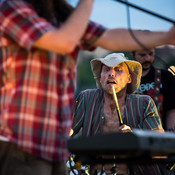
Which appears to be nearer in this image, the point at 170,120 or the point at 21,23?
the point at 21,23

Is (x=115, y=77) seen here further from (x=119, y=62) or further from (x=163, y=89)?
(x=163, y=89)

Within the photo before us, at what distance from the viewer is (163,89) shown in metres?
5.14

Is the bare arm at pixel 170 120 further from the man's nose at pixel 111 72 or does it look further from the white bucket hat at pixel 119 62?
the man's nose at pixel 111 72

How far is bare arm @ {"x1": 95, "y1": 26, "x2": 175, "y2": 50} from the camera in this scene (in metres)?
2.27

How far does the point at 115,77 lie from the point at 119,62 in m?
0.14

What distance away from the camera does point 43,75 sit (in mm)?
2113

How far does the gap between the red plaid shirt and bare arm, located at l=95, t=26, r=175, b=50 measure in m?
0.25

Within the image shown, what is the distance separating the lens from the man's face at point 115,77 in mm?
4168

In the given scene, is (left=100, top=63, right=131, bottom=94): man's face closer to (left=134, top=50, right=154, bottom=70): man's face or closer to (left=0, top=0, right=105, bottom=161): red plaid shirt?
(left=134, top=50, right=154, bottom=70): man's face

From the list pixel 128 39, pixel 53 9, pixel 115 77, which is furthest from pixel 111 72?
pixel 53 9

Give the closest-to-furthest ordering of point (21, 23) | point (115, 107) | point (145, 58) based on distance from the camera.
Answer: point (21, 23) → point (115, 107) → point (145, 58)

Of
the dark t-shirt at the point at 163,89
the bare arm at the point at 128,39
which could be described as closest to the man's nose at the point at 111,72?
the dark t-shirt at the point at 163,89

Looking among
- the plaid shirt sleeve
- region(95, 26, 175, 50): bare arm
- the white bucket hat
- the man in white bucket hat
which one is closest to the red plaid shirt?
the plaid shirt sleeve

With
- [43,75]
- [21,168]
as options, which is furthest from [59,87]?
[21,168]
